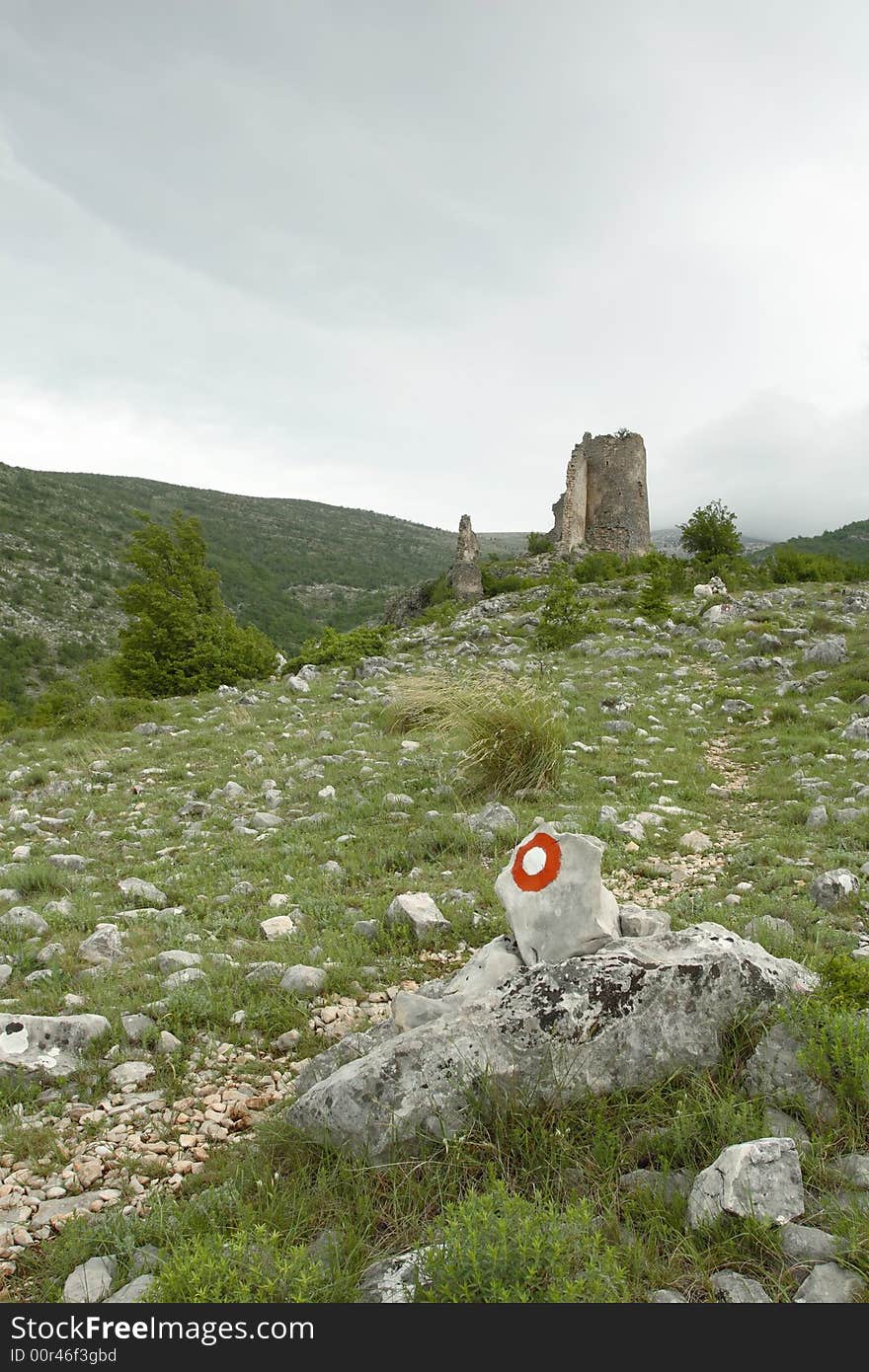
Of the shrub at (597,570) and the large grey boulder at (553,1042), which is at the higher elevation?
the shrub at (597,570)

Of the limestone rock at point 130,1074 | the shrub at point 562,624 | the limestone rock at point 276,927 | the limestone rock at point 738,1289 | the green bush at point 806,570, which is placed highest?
the green bush at point 806,570

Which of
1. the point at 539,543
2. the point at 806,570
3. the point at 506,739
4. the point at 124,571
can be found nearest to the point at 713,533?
the point at 806,570

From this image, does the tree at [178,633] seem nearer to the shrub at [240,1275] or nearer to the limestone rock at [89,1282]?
the limestone rock at [89,1282]

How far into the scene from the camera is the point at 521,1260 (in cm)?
197

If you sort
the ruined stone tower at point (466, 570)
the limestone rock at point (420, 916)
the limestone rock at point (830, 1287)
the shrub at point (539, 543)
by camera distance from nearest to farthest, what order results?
the limestone rock at point (830, 1287), the limestone rock at point (420, 916), the ruined stone tower at point (466, 570), the shrub at point (539, 543)

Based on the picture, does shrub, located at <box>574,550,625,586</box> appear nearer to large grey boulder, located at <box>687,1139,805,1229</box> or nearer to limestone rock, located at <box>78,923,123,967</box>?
limestone rock, located at <box>78,923,123,967</box>

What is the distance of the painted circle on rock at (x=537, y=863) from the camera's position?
10.9ft

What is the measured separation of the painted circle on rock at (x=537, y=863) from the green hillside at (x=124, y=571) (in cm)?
4045

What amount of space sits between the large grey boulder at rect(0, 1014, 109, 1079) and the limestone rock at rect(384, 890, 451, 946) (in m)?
1.77

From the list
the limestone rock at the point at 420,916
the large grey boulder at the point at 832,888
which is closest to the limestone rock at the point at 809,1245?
the limestone rock at the point at 420,916

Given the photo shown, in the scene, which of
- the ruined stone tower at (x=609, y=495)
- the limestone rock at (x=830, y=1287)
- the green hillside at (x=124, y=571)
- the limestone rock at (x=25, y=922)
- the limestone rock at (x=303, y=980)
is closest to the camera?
the limestone rock at (x=830, y=1287)

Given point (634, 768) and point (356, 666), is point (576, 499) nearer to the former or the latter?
point (356, 666)

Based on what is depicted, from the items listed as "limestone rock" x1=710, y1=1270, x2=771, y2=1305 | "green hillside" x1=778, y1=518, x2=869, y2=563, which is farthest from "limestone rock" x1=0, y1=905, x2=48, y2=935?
"green hillside" x1=778, y1=518, x2=869, y2=563

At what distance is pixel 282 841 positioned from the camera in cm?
643
